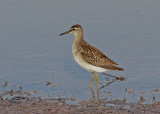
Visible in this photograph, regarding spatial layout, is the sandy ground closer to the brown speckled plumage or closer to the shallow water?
the shallow water

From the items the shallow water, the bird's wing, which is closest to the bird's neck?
the bird's wing

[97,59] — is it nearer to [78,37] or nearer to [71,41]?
[78,37]

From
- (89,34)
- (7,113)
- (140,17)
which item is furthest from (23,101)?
(140,17)

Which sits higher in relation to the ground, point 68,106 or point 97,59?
point 97,59

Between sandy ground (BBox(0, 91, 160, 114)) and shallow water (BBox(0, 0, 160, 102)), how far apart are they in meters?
0.51

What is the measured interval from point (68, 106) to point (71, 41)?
16.3 ft

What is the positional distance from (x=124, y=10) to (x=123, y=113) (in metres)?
7.77

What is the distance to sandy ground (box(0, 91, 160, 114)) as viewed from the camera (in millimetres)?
7641

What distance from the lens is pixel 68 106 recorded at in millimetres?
8000

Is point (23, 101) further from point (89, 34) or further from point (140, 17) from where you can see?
point (140, 17)

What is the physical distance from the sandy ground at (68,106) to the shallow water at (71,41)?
1.66ft

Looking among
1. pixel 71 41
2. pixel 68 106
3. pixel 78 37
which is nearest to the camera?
pixel 68 106

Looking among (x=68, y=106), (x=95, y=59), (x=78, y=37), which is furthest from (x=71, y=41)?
(x=68, y=106)

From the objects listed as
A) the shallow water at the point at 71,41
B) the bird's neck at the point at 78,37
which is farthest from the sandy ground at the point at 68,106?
the bird's neck at the point at 78,37
